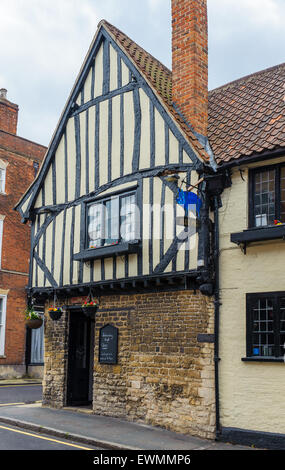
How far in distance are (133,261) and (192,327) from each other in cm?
211

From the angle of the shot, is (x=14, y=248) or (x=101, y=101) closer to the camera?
(x=101, y=101)

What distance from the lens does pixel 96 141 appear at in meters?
12.9

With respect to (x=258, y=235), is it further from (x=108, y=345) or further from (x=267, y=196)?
(x=108, y=345)

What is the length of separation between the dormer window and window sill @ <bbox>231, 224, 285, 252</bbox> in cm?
25

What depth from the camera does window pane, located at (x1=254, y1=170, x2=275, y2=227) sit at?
9742mm

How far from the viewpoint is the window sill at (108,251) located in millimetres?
11250

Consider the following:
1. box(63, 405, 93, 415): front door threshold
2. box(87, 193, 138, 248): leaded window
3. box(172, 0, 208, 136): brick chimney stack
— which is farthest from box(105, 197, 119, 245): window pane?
box(63, 405, 93, 415): front door threshold

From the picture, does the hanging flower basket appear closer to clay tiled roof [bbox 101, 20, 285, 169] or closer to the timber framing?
the timber framing

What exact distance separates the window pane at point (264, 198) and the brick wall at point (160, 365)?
1.94 m

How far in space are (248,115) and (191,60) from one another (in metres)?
1.80

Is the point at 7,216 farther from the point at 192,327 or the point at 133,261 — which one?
the point at 192,327

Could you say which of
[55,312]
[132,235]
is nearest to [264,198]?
[132,235]

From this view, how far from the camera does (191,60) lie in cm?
1165
